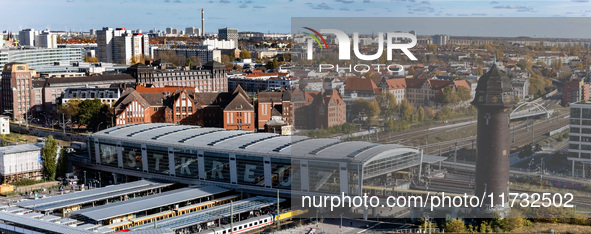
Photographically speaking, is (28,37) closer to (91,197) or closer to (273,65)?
(273,65)

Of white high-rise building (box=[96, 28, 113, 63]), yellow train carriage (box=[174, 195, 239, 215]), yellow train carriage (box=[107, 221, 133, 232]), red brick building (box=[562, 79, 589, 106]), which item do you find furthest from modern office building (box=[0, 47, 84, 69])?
red brick building (box=[562, 79, 589, 106])

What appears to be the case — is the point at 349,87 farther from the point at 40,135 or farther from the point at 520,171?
the point at 40,135

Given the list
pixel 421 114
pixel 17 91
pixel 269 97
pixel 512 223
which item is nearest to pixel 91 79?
pixel 17 91

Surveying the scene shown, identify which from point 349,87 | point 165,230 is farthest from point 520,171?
point 165,230

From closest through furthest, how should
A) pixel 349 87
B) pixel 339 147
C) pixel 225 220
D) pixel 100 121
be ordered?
pixel 225 220 < pixel 339 147 < pixel 349 87 < pixel 100 121

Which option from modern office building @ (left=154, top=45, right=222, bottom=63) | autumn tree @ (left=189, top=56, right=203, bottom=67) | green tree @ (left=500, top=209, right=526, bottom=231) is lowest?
green tree @ (left=500, top=209, right=526, bottom=231)

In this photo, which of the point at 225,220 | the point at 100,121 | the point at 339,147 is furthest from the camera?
the point at 100,121

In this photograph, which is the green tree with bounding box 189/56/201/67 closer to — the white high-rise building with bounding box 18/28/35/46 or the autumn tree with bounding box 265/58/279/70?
the autumn tree with bounding box 265/58/279/70
